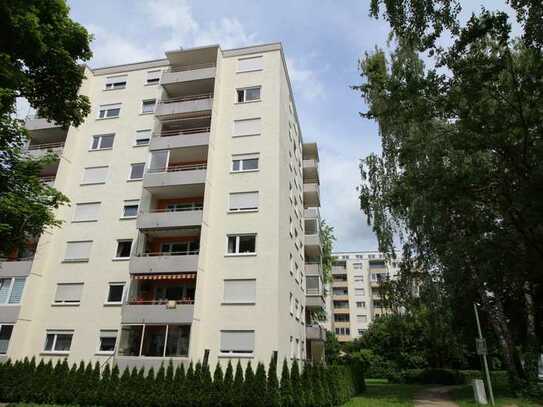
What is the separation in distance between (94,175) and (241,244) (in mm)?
12346

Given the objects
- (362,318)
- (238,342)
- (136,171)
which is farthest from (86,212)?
(362,318)

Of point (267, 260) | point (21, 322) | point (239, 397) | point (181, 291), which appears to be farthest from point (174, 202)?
point (239, 397)

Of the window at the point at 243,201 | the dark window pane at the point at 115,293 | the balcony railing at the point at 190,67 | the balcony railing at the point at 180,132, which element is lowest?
the dark window pane at the point at 115,293

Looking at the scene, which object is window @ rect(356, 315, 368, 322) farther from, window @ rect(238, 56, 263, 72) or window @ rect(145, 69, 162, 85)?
window @ rect(145, 69, 162, 85)

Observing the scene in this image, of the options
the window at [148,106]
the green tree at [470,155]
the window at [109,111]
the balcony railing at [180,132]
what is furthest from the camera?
the window at [109,111]

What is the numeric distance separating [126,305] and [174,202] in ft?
26.0

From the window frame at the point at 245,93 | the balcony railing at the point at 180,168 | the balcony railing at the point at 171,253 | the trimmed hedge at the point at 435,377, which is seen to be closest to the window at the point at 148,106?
the balcony railing at the point at 180,168

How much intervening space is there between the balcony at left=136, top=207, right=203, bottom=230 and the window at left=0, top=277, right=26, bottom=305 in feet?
26.6

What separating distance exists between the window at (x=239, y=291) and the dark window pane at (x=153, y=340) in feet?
13.9

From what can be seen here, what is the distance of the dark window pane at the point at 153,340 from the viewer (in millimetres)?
22562

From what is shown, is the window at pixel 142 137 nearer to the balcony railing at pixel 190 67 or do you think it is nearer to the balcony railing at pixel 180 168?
the balcony railing at pixel 180 168

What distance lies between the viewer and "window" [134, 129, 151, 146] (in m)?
28.3

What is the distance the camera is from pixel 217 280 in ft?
75.2

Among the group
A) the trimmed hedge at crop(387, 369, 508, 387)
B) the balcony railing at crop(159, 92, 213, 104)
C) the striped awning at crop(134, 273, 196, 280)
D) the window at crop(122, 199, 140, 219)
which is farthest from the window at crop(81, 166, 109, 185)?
the trimmed hedge at crop(387, 369, 508, 387)
